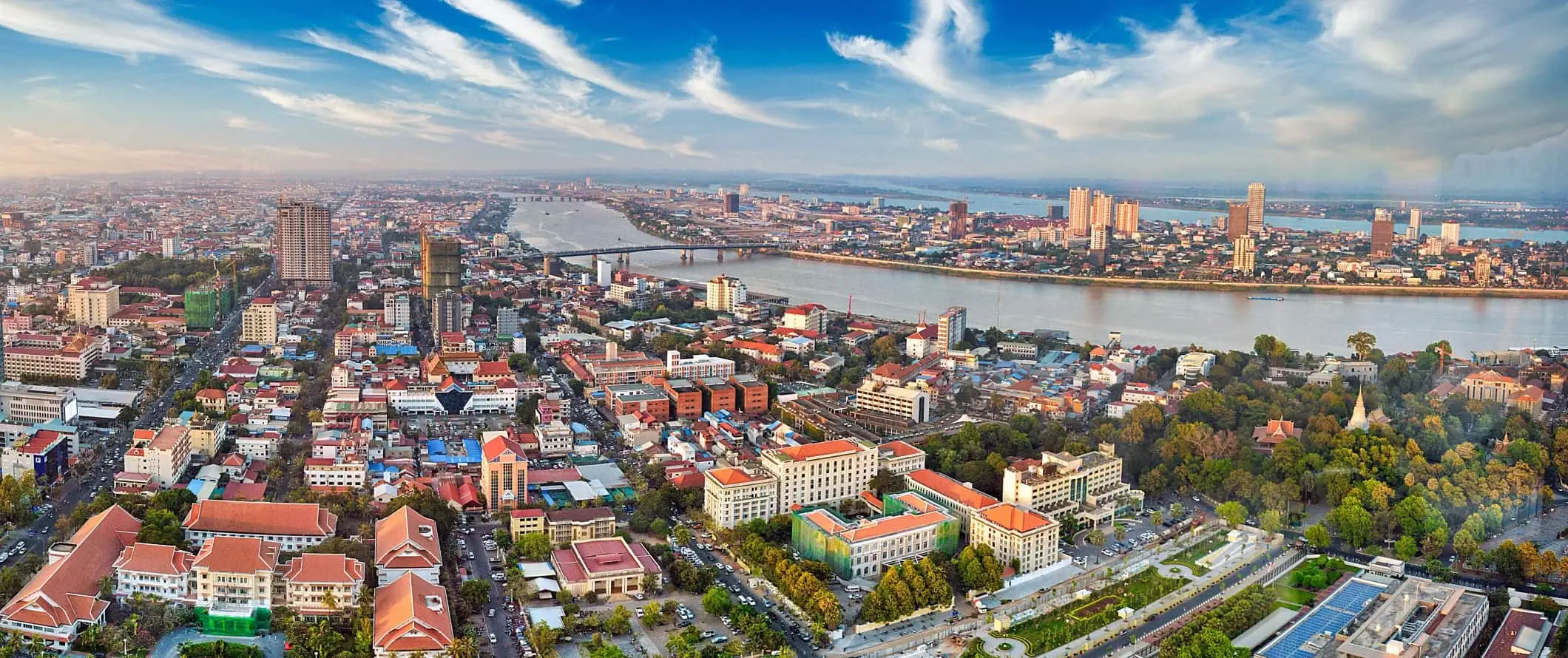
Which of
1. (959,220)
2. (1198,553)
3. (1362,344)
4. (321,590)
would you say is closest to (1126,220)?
(959,220)

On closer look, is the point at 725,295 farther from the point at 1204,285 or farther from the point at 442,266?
the point at 1204,285

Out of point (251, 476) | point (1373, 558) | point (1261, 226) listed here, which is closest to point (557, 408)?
point (251, 476)

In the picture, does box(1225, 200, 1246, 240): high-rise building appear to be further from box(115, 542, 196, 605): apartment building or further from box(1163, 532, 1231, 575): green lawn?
box(115, 542, 196, 605): apartment building

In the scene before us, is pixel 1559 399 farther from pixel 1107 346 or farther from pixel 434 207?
pixel 434 207

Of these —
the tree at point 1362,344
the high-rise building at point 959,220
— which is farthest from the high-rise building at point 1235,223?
the tree at point 1362,344

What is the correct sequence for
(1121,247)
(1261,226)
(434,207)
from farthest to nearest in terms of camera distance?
(434,207) → (1121,247) → (1261,226)

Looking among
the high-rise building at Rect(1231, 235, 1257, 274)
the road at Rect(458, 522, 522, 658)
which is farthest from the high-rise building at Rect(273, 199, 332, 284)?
the high-rise building at Rect(1231, 235, 1257, 274)
